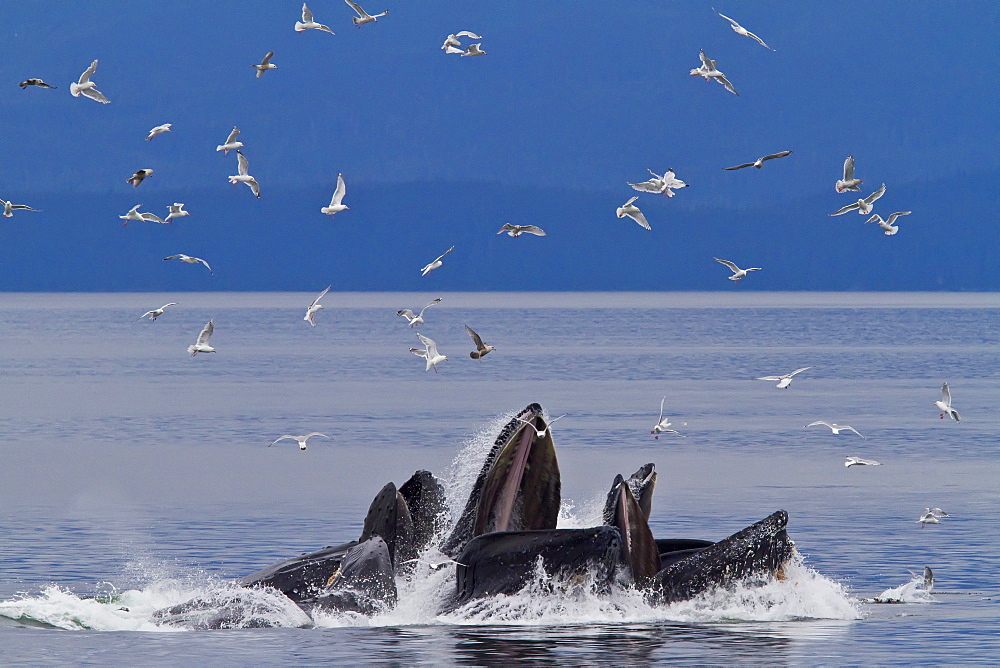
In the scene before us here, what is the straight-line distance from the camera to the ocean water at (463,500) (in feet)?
69.7

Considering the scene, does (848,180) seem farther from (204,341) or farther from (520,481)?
(520,481)

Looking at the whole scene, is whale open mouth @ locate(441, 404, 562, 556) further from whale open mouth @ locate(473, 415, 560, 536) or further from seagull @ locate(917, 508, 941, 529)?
seagull @ locate(917, 508, 941, 529)

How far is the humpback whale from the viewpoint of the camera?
2033 centimetres

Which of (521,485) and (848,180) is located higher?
(848,180)

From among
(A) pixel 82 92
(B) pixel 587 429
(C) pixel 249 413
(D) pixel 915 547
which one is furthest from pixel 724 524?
(C) pixel 249 413

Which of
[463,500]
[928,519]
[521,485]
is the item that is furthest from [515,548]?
[928,519]

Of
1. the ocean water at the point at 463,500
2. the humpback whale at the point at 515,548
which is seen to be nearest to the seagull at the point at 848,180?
the ocean water at the point at 463,500

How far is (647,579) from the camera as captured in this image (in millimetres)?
21375

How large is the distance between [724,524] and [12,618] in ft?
44.9

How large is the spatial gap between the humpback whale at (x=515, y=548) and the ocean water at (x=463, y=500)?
0.32 m

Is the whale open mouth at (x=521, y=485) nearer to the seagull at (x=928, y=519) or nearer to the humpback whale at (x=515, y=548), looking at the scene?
the humpback whale at (x=515, y=548)

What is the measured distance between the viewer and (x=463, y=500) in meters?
23.3

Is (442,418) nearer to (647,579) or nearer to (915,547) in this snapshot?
(915,547)

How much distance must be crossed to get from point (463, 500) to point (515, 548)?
10.6 ft
